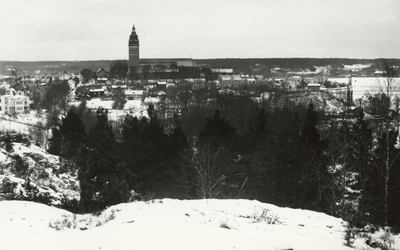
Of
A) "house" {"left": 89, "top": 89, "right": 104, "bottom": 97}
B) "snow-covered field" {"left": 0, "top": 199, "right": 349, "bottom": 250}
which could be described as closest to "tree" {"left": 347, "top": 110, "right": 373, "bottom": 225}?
"snow-covered field" {"left": 0, "top": 199, "right": 349, "bottom": 250}

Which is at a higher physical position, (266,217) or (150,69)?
(150,69)

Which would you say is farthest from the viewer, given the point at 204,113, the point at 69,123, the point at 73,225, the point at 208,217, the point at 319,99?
the point at 319,99

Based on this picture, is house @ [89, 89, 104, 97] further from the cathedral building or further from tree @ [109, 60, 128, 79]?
tree @ [109, 60, 128, 79]

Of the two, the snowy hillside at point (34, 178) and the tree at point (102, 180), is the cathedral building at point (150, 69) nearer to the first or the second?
the snowy hillside at point (34, 178)

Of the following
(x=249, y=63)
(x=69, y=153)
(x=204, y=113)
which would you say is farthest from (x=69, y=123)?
(x=249, y=63)

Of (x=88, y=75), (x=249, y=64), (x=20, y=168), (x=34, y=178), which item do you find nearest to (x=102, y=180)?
(x=34, y=178)

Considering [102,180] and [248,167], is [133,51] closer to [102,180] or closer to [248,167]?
[248,167]

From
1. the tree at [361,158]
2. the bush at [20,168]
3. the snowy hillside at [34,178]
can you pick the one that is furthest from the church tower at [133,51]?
the bush at [20,168]

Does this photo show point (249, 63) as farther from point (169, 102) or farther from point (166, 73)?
point (169, 102)
